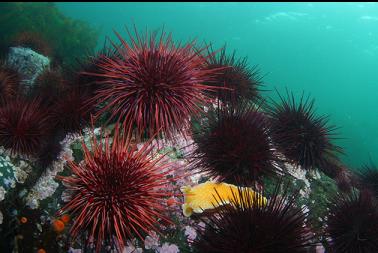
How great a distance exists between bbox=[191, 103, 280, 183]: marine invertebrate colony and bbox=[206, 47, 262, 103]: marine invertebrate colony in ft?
3.49

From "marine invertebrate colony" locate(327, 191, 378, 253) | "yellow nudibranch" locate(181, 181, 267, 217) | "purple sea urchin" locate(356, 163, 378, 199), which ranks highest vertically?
"purple sea urchin" locate(356, 163, 378, 199)

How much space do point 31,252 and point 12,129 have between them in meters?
1.67

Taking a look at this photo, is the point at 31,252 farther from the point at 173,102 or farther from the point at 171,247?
the point at 173,102

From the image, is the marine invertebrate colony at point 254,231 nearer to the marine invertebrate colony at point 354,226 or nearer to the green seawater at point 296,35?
the marine invertebrate colony at point 354,226

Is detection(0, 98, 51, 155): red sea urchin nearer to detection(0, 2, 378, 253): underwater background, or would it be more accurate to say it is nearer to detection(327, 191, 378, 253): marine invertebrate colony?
detection(0, 2, 378, 253): underwater background

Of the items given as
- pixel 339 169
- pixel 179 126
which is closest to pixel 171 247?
pixel 179 126

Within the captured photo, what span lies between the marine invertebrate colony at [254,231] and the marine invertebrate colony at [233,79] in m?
2.46

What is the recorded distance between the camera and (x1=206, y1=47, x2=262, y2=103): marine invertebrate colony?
17.3 ft

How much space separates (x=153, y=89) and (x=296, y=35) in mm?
78626

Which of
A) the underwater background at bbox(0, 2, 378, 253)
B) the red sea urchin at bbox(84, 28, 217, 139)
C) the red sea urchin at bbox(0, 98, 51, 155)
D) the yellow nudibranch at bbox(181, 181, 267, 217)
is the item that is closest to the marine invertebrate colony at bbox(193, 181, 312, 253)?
the underwater background at bbox(0, 2, 378, 253)

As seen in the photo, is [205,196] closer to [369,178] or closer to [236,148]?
[236,148]

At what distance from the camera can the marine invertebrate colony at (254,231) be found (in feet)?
9.26

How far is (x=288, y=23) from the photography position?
69.6 metres

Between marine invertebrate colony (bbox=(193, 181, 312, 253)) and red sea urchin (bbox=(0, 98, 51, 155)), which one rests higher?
red sea urchin (bbox=(0, 98, 51, 155))
